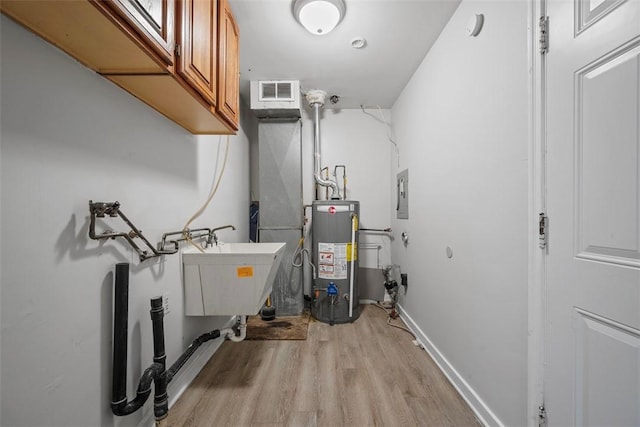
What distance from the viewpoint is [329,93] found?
278 cm

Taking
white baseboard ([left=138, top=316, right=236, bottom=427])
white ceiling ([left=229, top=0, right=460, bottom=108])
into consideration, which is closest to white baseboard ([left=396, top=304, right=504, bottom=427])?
white baseboard ([left=138, top=316, right=236, bottom=427])

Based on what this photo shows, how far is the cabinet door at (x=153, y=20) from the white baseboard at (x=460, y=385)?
2.21 meters

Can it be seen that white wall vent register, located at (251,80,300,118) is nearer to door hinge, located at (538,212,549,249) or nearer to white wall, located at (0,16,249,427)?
white wall, located at (0,16,249,427)

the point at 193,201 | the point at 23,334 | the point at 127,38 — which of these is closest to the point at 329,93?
the point at 193,201

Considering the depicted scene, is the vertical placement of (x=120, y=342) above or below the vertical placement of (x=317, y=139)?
below

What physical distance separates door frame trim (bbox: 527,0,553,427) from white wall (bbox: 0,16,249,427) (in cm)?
178

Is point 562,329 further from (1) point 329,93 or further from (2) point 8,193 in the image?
(1) point 329,93

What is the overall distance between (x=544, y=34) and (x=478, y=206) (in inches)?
31.0

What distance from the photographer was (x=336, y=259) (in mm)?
2537

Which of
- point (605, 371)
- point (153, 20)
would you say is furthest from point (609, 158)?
point (153, 20)

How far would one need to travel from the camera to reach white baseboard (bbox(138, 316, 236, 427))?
123 cm

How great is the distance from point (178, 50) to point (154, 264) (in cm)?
105

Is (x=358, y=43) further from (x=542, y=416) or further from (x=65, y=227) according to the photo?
(x=542, y=416)

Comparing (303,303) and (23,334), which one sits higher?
(23,334)
